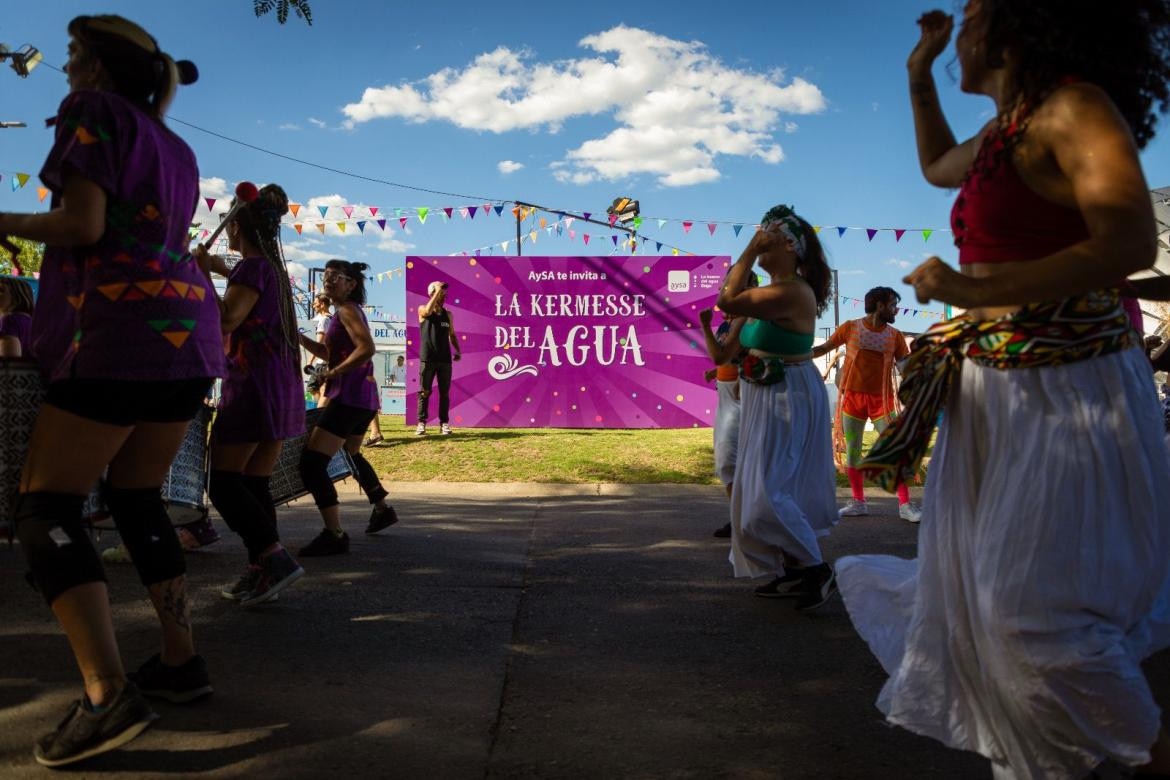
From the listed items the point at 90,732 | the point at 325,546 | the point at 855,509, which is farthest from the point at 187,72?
the point at 855,509

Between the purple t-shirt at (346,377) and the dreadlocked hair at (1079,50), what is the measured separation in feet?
13.7

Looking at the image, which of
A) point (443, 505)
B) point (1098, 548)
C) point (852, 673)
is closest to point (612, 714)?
point (852, 673)

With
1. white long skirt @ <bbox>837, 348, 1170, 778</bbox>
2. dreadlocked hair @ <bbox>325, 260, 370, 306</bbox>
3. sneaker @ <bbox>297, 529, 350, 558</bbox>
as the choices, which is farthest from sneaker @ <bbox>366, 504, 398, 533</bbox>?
white long skirt @ <bbox>837, 348, 1170, 778</bbox>

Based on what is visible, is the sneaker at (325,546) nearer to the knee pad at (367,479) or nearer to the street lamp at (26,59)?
the knee pad at (367,479)

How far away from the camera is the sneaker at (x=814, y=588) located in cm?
412

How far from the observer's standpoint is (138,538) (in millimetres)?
2674

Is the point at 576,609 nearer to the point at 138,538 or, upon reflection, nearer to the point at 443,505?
the point at 138,538

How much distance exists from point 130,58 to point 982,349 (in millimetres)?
2349

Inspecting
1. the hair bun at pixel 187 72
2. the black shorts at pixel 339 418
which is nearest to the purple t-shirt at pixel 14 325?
the black shorts at pixel 339 418

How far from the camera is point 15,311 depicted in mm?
5547

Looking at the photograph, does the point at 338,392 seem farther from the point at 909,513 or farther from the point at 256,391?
the point at 909,513

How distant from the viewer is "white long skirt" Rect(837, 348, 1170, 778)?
1.62m

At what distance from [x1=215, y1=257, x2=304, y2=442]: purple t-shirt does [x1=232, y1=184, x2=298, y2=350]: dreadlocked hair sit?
0.03 meters

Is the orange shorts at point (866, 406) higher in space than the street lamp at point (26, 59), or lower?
lower
